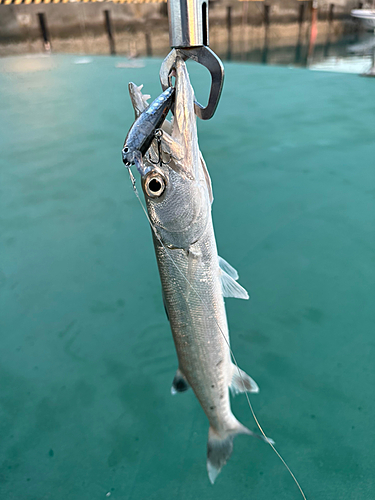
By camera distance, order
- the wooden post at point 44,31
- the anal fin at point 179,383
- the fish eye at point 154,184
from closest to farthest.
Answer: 1. the fish eye at point 154,184
2. the anal fin at point 179,383
3. the wooden post at point 44,31

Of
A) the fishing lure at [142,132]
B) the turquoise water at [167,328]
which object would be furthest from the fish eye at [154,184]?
the turquoise water at [167,328]

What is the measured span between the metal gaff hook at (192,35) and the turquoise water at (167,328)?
2354mm

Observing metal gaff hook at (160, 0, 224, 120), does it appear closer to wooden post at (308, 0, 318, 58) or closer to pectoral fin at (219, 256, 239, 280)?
pectoral fin at (219, 256, 239, 280)

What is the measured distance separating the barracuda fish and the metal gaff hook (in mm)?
81

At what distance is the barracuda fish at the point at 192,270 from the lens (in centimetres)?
145

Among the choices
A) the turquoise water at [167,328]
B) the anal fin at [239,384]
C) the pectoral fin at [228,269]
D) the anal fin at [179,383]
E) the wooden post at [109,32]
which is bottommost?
the turquoise water at [167,328]

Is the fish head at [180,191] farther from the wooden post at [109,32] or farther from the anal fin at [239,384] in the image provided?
the wooden post at [109,32]

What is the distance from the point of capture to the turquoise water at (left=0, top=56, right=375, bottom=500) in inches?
92.0

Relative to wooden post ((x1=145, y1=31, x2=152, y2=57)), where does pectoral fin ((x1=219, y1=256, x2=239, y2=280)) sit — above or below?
below

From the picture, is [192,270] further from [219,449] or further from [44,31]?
[44,31]

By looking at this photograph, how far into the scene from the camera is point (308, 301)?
138 inches

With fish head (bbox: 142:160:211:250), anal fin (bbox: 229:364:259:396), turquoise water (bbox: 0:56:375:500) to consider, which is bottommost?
turquoise water (bbox: 0:56:375:500)

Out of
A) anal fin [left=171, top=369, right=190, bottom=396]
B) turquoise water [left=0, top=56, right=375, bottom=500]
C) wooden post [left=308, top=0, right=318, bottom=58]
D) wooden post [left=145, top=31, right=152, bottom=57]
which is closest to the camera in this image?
anal fin [left=171, top=369, right=190, bottom=396]

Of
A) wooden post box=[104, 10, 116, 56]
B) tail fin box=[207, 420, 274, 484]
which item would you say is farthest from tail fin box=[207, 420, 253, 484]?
wooden post box=[104, 10, 116, 56]
